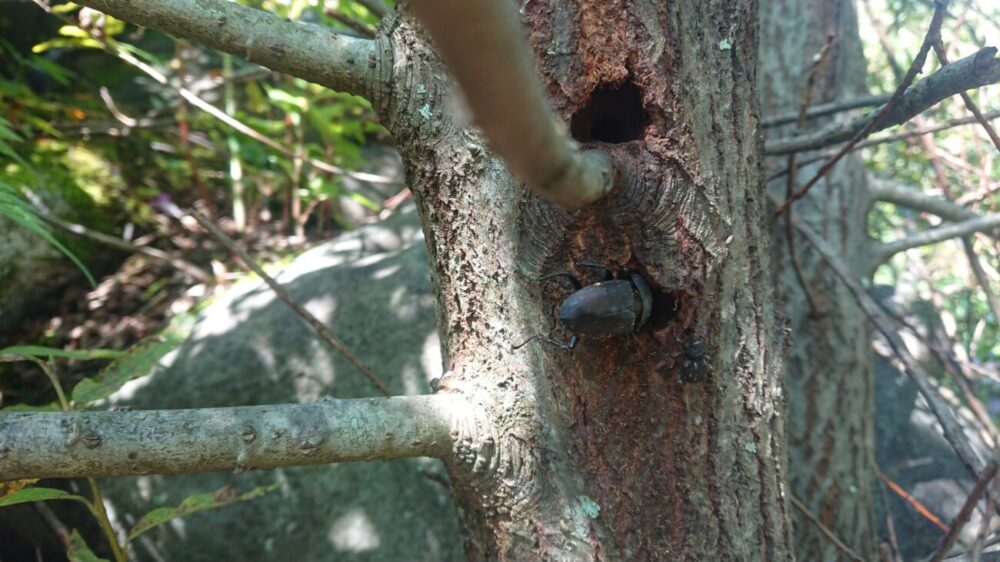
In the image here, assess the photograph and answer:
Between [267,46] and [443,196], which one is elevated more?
[267,46]

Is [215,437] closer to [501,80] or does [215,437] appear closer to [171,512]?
[171,512]

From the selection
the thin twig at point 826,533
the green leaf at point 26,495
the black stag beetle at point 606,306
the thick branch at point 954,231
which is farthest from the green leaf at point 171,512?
the thick branch at point 954,231

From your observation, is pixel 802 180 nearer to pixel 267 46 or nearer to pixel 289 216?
pixel 267 46

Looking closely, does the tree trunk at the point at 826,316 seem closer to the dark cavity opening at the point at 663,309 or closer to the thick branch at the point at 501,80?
the dark cavity opening at the point at 663,309

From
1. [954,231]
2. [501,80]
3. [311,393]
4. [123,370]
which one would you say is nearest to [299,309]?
[123,370]

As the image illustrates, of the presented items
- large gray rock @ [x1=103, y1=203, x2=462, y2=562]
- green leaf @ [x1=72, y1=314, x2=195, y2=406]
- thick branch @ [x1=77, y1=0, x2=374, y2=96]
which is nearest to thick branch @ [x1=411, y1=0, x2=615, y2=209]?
thick branch @ [x1=77, y1=0, x2=374, y2=96]

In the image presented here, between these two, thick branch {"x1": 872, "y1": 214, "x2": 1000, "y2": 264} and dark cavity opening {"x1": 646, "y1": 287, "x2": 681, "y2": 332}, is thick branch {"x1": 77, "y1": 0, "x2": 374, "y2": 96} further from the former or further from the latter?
thick branch {"x1": 872, "y1": 214, "x2": 1000, "y2": 264}

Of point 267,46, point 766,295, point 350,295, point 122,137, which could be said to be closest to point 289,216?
point 122,137
